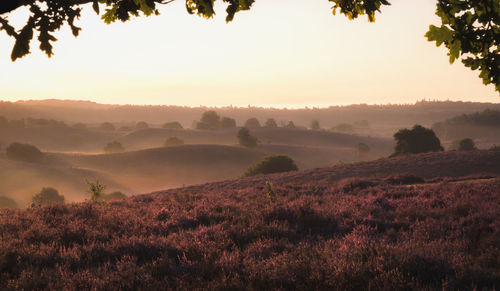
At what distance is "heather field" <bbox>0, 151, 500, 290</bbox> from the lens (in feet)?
15.3

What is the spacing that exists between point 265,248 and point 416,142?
45736 millimetres

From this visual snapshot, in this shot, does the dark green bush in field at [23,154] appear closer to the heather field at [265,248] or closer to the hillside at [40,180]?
the hillside at [40,180]

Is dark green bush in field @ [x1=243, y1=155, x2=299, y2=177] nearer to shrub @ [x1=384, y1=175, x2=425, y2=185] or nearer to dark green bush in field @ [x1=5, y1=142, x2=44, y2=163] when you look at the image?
shrub @ [x1=384, y1=175, x2=425, y2=185]

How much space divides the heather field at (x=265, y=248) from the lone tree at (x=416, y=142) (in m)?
37.2

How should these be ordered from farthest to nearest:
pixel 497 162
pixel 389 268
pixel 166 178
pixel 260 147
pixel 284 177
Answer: pixel 260 147 → pixel 166 178 → pixel 284 177 → pixel 497 162 → pixel 389 268

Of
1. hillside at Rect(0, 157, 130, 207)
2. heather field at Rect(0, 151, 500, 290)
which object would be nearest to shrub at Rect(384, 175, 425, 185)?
heather field at Rect(0, 151, 500, 290)

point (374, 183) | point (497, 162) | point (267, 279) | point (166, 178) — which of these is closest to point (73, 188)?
point (166, 178)

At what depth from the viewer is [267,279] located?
4.64m

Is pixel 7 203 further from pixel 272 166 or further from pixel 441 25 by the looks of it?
pixel 441 25

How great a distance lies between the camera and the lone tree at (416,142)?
46.2m

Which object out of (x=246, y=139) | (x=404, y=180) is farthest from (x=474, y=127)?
(x=404, y=180)

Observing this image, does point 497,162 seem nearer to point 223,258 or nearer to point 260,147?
point 223,258

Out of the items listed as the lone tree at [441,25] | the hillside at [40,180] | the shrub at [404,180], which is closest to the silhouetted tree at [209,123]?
the hillside at [40,180]

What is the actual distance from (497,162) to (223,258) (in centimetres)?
2946
